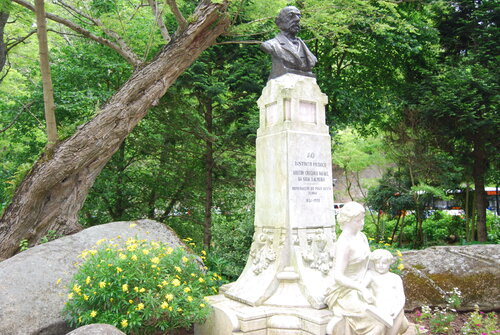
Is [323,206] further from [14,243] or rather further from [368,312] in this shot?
[14,243]

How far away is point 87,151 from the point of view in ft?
28.8

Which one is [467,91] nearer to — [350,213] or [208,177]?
[208,177]

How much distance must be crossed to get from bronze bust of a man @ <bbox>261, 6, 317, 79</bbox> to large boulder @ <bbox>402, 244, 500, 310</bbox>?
13.8 feet

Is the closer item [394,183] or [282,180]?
[282,180]

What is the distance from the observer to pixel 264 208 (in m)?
6.07

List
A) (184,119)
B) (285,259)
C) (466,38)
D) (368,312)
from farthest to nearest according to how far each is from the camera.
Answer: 1. (466,38)
2. (184,119)
3. (285,259)
4. (368,312)

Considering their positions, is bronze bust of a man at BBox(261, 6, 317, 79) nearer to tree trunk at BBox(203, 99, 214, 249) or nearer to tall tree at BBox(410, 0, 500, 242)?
tree trunk at BBox(203, 99, 214, 249)

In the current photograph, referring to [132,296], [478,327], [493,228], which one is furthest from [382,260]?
[493,228]

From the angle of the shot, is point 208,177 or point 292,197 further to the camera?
point 208,177

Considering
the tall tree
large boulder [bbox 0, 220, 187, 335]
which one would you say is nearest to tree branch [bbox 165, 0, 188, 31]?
large boulder [bbox 0, 220, 187, 335]

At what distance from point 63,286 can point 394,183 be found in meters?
12.3

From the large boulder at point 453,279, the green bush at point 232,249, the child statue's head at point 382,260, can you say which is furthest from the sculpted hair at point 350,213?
the green bush at point 232,249

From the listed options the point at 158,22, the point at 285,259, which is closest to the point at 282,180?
the point at 285,259

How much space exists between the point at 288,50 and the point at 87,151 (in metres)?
5.09
